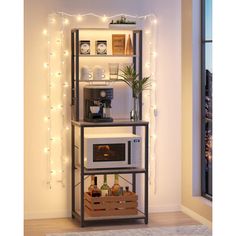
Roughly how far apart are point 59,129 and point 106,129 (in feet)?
1.61

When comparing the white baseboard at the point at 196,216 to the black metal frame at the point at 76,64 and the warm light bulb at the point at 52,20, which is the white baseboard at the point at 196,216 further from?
the warm light bulb at the point at 52,20

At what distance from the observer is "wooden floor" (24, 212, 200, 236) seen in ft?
18.3

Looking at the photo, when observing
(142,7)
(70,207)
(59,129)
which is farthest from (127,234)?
(142,7)

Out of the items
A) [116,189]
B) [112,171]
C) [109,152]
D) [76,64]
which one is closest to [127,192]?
[116,189]

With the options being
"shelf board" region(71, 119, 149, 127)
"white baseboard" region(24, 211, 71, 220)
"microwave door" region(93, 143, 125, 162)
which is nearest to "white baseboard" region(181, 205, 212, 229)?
"microwave door" region(93, 143, 125, 162)

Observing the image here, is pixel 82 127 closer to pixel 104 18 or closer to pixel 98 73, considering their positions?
pixel 98 73

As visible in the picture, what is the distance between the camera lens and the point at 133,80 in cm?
591

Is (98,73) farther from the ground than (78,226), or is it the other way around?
(98,73)

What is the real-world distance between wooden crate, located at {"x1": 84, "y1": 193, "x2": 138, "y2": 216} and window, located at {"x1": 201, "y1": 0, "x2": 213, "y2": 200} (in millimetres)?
766

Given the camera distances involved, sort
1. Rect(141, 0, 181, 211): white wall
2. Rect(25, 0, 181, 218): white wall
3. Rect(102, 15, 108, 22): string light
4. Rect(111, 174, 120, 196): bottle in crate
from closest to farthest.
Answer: Rect(111, 174, 120, 196): bottle in crate → Rect(25, 0, 181, 218): white wall → Rect(102, 15, 108, 22): string light → Rect(141, 0, 181, 211): white wall

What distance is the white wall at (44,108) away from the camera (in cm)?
596

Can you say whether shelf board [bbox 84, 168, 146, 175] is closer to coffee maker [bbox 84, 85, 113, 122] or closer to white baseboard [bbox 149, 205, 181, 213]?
coffee maker [bbox 84, 85, 113, 122]

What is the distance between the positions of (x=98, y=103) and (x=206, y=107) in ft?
3.66
